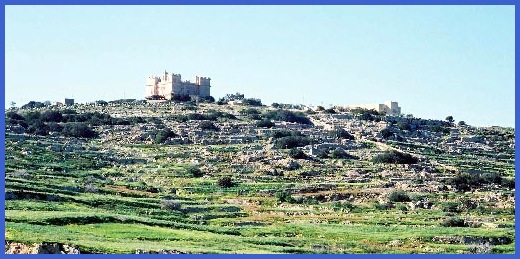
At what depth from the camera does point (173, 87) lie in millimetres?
110000

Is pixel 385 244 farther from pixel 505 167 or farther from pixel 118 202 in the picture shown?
pixel 505 167

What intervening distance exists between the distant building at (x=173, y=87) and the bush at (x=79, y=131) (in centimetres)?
3381

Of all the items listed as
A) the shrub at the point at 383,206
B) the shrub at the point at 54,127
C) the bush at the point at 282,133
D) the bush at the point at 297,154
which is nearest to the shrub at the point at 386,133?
the bush at the point at 282,133

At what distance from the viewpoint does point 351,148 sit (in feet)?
224

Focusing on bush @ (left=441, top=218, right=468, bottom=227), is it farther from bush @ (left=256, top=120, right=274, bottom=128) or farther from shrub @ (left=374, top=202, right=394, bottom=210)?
bush @ (left=256, top=120, right=274, bottom=128)

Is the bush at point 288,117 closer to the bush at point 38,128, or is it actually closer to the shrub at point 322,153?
the bush at point 38,128

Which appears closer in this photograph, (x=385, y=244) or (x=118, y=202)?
(x=385, y=244)

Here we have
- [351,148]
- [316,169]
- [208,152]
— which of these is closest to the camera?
[316,169]

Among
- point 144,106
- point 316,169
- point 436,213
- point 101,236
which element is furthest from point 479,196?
point 144,106

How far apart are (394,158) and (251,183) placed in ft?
45.4

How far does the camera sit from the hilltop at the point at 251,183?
32.6 metres

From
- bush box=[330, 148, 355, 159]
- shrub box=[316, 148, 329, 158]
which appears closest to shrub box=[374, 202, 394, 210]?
bush box=[330, 148, 355, 159]

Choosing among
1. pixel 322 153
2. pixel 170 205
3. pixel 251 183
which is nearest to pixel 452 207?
pixel 251 183

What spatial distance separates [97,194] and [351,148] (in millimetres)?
29203
